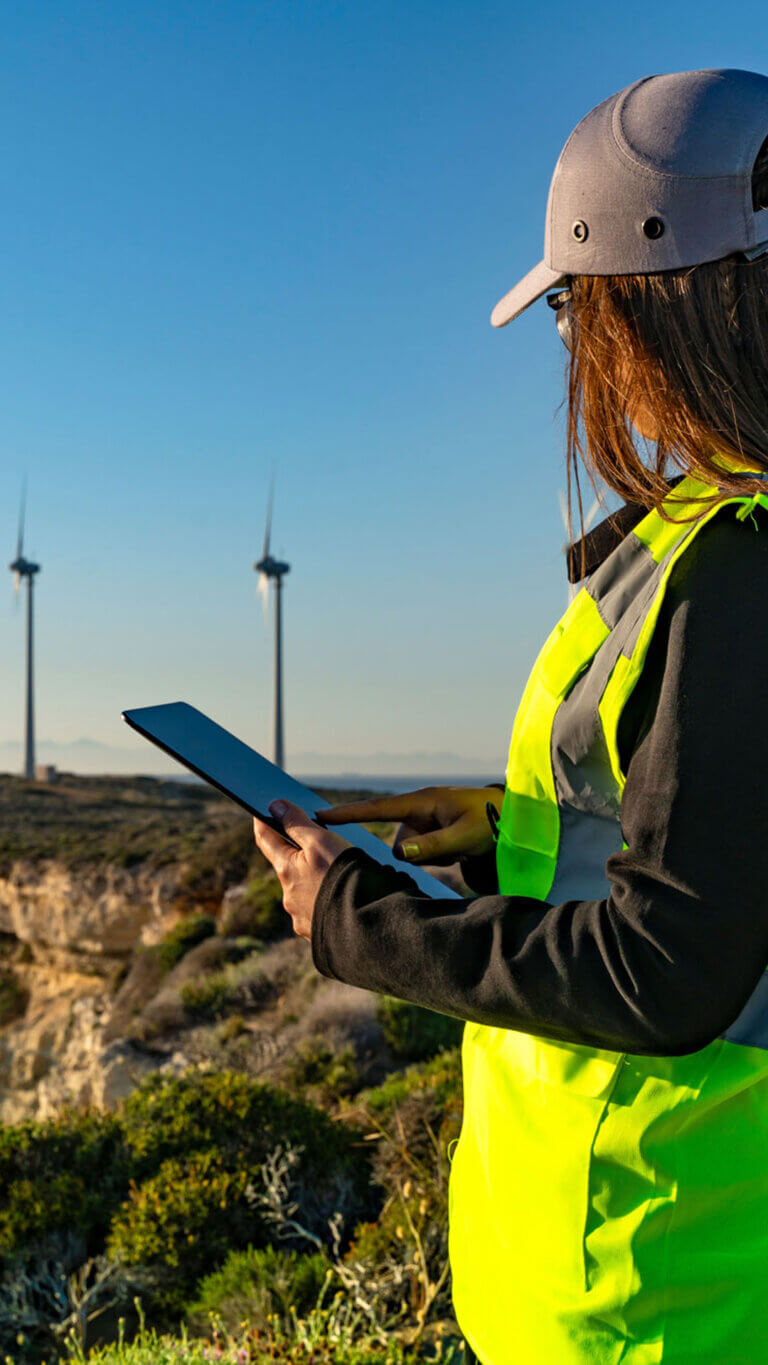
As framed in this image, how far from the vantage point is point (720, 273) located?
1.11m

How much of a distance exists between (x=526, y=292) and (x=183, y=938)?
1640 cm

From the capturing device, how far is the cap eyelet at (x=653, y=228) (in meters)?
1.11

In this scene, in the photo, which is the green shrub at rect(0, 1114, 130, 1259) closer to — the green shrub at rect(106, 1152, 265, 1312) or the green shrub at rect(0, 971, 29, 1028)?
the green shrub at rect(106, 1152, 265, 1312)

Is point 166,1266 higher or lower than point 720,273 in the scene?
lower

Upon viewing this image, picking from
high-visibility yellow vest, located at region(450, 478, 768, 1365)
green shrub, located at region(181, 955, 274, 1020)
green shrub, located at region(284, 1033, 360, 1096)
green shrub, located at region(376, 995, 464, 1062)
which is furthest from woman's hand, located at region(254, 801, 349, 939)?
green shrub, located at region(181, 955, 274, 1020)

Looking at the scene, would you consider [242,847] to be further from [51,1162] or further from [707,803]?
[707,803]

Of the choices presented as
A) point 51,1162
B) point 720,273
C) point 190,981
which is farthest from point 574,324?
point 190,981

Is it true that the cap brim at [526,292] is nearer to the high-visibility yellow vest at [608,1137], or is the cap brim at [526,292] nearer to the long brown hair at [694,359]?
the long brown hair at [694,359]

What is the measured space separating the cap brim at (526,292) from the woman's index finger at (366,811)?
2.25 ft

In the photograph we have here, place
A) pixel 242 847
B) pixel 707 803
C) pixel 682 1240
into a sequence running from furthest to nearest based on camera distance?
pixel 242 847 < pixel 682 1240 < pixel 707 803

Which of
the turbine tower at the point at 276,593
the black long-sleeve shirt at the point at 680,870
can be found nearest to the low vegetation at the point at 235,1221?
the black long-sleeve shirt at the point at 680,870

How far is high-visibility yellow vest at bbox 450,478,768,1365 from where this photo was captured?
106cm

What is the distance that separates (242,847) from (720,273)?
19624mm

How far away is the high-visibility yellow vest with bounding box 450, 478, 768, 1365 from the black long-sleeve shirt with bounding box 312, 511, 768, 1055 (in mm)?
42
